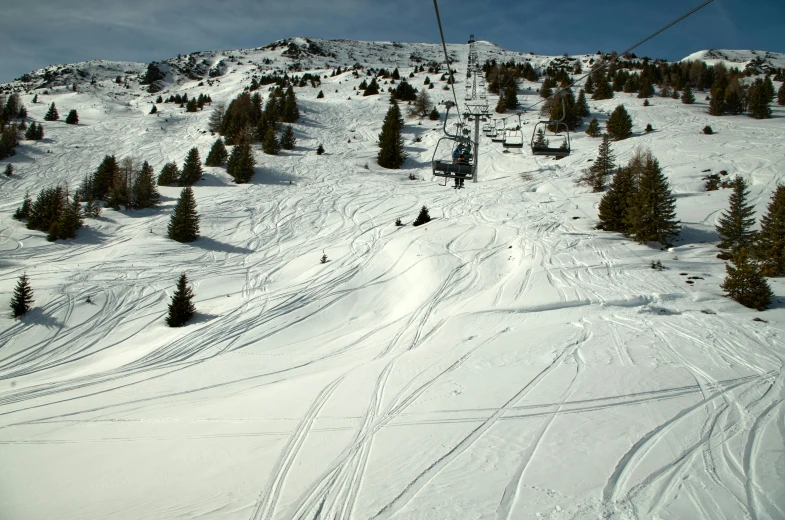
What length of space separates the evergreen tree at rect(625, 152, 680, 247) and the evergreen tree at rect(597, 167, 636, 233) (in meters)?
1.66

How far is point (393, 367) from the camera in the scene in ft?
37.3

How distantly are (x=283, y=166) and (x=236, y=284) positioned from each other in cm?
2566

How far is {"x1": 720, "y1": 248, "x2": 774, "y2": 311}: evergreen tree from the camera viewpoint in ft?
44.2

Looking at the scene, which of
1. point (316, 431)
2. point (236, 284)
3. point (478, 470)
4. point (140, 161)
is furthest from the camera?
point (140, 161)

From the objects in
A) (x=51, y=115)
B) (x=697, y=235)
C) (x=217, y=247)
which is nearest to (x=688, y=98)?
(x=697, y=235)

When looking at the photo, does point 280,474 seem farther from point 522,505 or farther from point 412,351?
point 412,351

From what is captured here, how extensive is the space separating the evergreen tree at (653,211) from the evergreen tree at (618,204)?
1657 mm

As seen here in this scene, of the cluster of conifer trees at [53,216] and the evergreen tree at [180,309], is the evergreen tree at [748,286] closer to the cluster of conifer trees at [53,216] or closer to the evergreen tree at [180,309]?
the evergreen tree at [180,309]

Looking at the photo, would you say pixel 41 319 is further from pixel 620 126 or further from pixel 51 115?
pixel 51 115

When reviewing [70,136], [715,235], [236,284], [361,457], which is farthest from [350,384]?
[70,136]

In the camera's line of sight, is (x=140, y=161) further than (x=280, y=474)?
Yes

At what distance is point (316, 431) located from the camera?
26.7 ft

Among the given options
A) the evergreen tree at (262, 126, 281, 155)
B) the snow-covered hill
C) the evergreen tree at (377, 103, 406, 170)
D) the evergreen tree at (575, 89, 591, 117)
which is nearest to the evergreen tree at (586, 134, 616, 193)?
the evergreen tree at (377, 103, 406, 170)

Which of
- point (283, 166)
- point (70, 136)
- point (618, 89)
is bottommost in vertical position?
point (283, 166)
